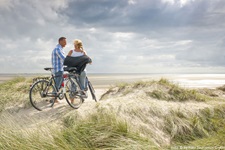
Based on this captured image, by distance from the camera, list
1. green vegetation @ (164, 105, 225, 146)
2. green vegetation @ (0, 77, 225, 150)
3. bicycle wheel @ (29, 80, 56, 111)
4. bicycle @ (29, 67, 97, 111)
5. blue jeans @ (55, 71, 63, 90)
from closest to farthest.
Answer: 1. green vegetation @ (0, 77, 225, 150)
2. green vegetation @ (164, 105, 225, 146)
3. bicycle wheel @ (29, 80, 56, 111)
4. bicycle @ (29, 67, 97, 111)
5. blue jeans @ (55, 71, 63, 90)

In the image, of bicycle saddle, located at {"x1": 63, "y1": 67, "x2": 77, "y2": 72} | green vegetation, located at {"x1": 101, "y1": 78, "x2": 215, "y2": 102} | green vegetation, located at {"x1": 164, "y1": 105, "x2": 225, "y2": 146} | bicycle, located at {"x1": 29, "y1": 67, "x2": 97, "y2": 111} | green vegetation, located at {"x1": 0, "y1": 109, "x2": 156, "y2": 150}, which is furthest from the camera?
green vegetation, located at {"x1": 101, "y1": 78, "x2": 215, "y2": 102}

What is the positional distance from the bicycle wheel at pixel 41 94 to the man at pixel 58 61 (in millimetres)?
293

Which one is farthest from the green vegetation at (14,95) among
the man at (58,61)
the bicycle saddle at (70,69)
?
the bicycle saddle at (70,69)

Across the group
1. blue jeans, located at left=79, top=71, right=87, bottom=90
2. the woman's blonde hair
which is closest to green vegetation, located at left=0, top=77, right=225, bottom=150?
blue jeans, located at left=79, top=71, right=87, bottom=90

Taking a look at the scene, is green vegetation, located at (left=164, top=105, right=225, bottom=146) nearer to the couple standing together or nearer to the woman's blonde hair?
the couple standing together

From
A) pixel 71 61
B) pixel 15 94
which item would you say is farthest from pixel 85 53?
pixel 15 94

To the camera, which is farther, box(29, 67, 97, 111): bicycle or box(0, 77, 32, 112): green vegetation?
box(0, 77, 32, 112): green vegetation

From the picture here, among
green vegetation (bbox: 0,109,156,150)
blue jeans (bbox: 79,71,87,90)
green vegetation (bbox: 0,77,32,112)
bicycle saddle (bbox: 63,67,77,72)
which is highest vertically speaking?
bicycle saddle (bbox: 63,67,77,72)

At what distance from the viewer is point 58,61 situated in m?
7.11

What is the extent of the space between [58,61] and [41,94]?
3.63ft

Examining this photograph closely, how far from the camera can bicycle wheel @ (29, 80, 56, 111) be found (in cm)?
670

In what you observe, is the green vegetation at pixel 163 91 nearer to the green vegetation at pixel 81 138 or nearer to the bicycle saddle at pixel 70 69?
the bicycle saddle at pixel 70 69

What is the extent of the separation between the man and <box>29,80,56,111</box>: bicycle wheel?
29cm

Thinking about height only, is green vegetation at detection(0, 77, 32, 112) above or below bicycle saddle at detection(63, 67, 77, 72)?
below
